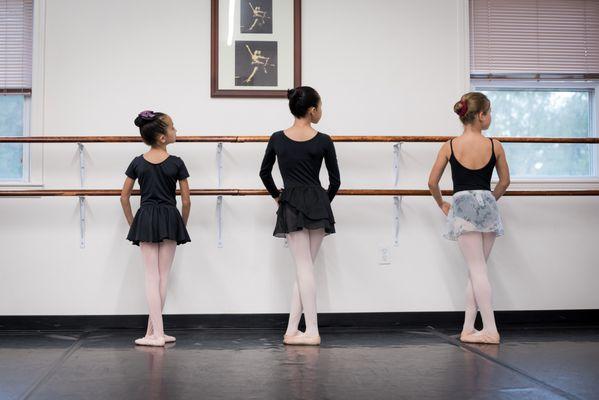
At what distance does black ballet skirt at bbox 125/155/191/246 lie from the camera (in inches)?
134

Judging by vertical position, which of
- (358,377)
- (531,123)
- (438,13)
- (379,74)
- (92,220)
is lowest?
(358,377)

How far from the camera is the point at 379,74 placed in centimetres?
424

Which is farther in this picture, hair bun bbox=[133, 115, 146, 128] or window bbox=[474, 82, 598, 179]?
window bbox=[474, 82, 598, 179]

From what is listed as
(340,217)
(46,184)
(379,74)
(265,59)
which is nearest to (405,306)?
(340,217)

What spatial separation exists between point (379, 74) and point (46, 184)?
2149 mm

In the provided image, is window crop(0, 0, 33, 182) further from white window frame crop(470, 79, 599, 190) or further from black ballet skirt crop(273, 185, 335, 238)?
white window frame crop(470, 79, 599, 190)

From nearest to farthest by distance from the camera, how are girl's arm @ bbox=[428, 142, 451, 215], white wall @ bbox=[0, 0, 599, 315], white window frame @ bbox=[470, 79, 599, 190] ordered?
girl's arm @ bbox=[428, 142, 451, 215] < white wall @ bbox=[0, 0, 599, 315] < white window frame @ bbox=[470, 79, 599, 190]

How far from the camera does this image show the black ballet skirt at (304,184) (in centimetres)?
337

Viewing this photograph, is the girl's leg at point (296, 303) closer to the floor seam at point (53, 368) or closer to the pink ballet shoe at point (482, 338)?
the pink ballet shoe at point (482, 338)

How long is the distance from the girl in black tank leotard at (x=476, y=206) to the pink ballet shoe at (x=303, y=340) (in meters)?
0.77

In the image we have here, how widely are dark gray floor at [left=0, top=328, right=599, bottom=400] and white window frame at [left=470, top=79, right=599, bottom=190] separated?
3.11 feet

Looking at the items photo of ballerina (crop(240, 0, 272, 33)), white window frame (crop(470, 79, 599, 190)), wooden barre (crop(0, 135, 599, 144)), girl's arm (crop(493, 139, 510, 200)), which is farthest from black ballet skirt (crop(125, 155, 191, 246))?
white window frame (crop(470, 79, 599, 190))

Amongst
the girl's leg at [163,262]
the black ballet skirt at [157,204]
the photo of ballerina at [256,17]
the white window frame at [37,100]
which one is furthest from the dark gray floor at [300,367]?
the photo of ballerina at [256,17]

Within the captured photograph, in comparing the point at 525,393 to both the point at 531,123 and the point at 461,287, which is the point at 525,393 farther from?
the point at 531,123
